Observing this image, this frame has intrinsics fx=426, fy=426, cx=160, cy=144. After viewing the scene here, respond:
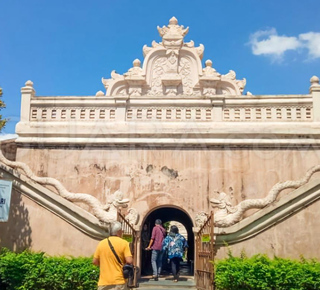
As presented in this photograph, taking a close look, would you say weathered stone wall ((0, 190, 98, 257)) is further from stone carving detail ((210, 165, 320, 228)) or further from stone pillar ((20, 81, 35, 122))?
stone carving detail ((210, 165, 320, 228))

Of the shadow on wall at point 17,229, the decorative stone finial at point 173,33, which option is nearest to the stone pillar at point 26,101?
the shadow on wall at point 17,229

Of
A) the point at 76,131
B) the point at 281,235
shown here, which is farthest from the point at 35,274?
the point at 281,235

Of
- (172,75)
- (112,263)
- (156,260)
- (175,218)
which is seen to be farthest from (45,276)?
(175,218)

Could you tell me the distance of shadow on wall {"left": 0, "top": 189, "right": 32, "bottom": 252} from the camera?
1068 cm

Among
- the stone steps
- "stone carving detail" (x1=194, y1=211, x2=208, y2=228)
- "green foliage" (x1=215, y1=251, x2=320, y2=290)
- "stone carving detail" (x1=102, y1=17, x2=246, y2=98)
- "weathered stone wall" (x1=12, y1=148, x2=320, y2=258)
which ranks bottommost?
Answer: the stone steps

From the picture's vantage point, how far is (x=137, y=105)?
12.4 metres

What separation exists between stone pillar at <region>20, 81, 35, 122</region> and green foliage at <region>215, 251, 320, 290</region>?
739cm

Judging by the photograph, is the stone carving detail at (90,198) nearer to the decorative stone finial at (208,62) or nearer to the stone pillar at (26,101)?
the stone pillar at (26,101)

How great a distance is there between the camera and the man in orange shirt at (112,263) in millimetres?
5648

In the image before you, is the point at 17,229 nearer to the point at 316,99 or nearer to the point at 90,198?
the point at 90,198

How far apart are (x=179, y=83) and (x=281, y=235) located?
5874 mm

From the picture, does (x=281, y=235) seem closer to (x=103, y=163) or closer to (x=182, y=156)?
(x=182, y=156)

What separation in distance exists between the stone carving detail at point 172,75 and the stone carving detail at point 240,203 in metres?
3.69

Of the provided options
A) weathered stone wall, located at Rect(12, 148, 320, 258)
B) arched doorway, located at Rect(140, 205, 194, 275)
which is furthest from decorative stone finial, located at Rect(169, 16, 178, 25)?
arched doorway, located at Rect(140, 205, 194, 275)
